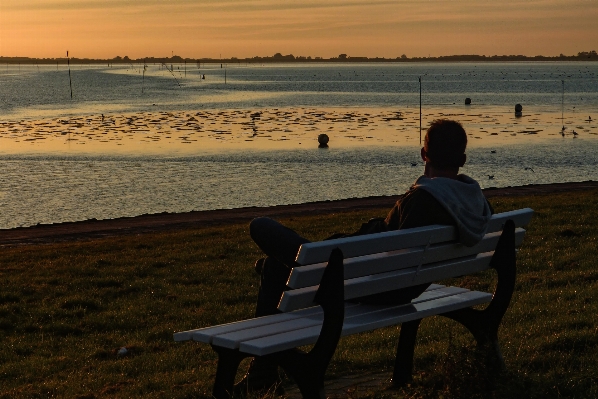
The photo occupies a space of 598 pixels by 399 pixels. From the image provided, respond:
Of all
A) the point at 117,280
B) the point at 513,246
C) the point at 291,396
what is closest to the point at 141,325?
the point at 117,280

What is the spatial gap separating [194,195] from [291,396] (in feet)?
72.4

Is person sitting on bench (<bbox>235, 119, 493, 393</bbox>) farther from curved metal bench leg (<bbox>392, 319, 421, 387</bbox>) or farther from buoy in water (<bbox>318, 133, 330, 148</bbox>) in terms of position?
buoy in water (<bbox>318, 133, 330, 148</bbox>)

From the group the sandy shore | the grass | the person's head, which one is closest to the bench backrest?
the person's head

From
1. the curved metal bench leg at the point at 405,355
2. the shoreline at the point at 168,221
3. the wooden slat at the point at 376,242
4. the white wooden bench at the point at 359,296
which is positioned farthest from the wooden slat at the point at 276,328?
the shoreline at the point at 168,221

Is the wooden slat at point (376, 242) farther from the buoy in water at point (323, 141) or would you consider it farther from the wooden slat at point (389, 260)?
the buoy in water at point (323, 141)

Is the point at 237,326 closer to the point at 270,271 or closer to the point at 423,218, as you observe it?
the point at 270,271

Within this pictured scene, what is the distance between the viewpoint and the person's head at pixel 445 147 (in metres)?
4.43

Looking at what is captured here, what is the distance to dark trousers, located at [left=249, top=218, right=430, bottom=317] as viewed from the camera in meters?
4.30

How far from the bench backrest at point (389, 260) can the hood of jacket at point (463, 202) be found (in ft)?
0.24

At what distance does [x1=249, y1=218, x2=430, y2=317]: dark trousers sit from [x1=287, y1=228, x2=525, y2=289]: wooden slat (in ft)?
0.89

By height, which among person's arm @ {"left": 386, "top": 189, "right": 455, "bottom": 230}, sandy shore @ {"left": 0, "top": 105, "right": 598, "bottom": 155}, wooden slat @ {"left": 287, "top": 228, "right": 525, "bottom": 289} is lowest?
sandy shore @ {"left": 0, "top": 105, "right": 598, "bottom": 155}

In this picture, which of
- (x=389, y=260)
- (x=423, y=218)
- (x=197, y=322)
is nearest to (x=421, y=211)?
(x=423, y=218)

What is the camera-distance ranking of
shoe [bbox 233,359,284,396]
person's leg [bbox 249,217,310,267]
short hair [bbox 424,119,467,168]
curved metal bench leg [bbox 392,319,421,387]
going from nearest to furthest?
person's leg [bbox 249,217,310,267] → short hair [bbox 424,119,467,168] → shoe [bbox 233,359,284,396] → curved metal bench leg [bbox 392,319,421,387]

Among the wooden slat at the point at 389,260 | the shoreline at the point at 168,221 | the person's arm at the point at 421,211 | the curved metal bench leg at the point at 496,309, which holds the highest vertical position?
the person's arm at the point at 421,211
